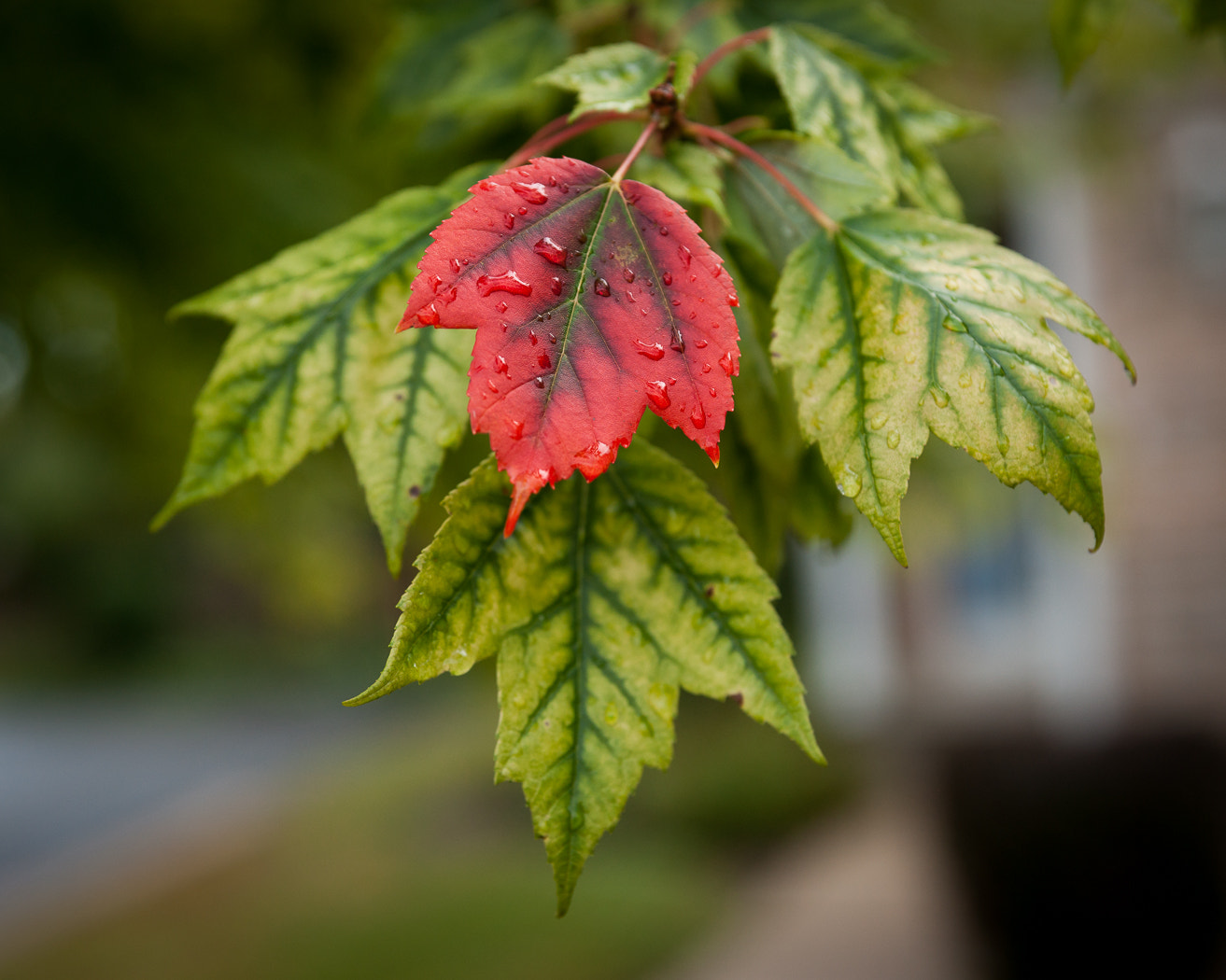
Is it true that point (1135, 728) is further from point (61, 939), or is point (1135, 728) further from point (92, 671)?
point (92, 671)

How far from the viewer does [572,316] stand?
0.58 metres

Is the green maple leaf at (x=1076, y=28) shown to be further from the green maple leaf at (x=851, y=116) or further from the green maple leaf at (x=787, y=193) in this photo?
the green maple leaf at (x=787, y=193)

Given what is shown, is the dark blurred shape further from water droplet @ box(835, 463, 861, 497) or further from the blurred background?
water droplet @ box(835, 463, 861, 497)

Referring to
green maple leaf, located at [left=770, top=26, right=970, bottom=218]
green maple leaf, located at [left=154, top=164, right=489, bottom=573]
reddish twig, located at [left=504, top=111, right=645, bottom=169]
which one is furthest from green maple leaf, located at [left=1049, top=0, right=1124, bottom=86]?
green maple leaf, located at [left=154, top=164, right=489, bottom=573]

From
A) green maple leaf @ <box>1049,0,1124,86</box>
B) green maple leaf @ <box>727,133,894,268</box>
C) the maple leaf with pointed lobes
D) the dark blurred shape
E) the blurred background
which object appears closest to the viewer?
the maple leaf with pointed lobes

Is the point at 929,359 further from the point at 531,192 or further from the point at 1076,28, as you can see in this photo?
the point at 1076,28

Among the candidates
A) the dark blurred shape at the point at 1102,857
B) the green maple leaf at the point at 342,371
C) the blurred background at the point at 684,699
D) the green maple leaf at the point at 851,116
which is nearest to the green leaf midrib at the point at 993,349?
the green maple leaf at the point at 851,116

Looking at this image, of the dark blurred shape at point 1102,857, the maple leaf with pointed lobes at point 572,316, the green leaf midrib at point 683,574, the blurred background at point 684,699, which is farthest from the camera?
the dark blurred shape at point 1102,857

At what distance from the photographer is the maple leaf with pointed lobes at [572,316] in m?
0.55

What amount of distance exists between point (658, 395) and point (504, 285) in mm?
110

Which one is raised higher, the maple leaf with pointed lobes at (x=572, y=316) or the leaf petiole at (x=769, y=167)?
the leaf petiole at (x=769, y=167)

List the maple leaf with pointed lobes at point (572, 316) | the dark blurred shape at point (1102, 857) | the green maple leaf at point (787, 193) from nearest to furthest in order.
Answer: the maple leaf with pointed lobes at point (572, 316), the green maple leaf at point (787, 193), the dark blurred shape at point (1102, 857)

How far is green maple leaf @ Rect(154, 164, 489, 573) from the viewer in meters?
0.77

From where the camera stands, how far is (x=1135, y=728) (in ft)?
15.6
